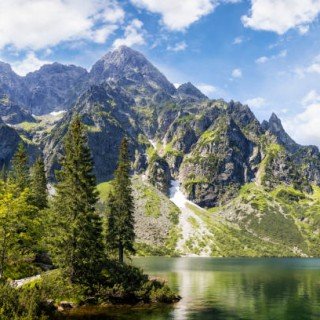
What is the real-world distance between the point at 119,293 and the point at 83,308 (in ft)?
23.2

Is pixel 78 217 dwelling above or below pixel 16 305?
above

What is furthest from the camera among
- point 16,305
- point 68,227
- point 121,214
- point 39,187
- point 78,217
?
point 39,187

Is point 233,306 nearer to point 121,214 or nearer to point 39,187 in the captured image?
point 121,214

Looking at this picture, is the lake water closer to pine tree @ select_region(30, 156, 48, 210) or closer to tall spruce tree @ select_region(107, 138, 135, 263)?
tall spruce tree @ select_region(107, 138, 135, 263)

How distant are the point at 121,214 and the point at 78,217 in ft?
89.2

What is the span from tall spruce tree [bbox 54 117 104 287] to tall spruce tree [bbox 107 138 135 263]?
2006 centimetres

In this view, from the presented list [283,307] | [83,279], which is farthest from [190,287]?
[83,279]

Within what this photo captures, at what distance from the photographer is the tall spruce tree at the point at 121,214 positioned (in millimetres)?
87625

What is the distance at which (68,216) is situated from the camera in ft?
207

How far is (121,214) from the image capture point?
292ft

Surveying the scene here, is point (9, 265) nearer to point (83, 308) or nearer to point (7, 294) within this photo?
point (83, 308)

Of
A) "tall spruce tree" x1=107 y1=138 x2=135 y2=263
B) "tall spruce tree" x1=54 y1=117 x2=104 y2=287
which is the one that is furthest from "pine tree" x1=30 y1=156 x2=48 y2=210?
"tall spruce tree" x1=54 y1=117 x2=104 y2=287

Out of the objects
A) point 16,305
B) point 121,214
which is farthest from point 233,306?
Answer: point 16,305

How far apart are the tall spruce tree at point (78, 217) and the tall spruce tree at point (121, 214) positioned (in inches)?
790
